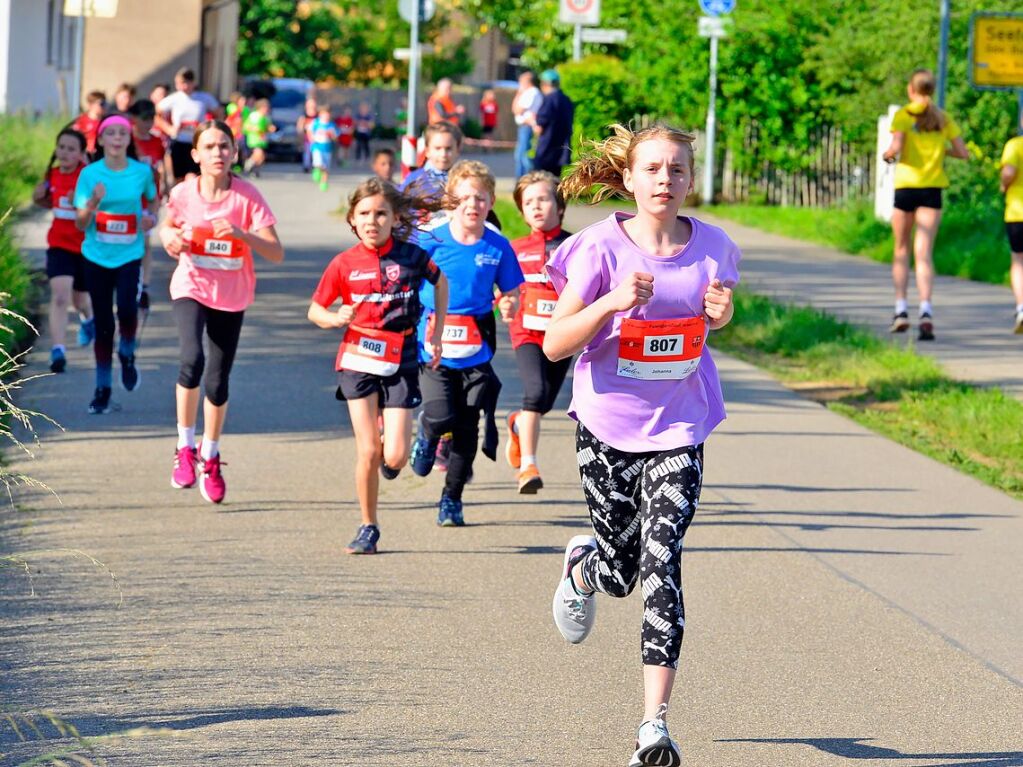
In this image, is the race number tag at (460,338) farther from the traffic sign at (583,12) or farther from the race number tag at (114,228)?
the traffic sign at (583,12)

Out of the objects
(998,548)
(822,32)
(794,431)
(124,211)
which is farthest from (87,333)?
(822,32)

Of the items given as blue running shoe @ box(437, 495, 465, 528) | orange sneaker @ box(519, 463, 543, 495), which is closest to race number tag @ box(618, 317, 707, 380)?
blue running shoe @ box(437, 495, 465, 528)

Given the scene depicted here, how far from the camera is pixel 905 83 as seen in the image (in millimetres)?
25703

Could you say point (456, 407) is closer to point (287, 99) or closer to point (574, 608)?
point (574, 608)

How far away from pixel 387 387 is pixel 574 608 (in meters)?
2.23

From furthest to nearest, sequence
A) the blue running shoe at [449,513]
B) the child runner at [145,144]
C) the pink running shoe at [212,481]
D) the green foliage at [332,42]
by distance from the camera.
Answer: the green foliage at [332,42], the child runner at [145,144], the pink running shoe at [212,481], the blue running shoe at [449,513]

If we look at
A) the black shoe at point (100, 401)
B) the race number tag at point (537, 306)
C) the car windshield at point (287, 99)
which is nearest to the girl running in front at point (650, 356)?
the race number tag at point (537, 306)

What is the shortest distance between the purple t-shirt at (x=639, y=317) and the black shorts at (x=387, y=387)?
2.41 meters

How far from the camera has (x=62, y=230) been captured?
12594mm

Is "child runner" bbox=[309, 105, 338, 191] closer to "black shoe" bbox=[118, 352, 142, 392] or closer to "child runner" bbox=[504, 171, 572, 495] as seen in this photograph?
"black shoe" bbox=[118, 352, 142, 392]

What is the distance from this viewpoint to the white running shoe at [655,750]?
16.5 feet

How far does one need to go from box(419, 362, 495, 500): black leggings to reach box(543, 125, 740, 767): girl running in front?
9.30 feet

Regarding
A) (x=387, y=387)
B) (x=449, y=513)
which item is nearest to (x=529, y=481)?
(x=449, y=513)

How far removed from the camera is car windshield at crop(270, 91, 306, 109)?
4934 centimetres
